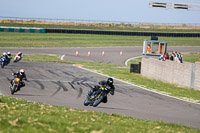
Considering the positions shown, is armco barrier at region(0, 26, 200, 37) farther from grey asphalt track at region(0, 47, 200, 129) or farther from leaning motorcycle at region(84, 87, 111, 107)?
leaning motorcycle at region(84, 87, 111, 107)

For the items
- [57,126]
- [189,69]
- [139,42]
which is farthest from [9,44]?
[57,126]

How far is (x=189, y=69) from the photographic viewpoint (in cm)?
2530

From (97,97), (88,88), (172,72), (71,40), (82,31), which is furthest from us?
(82,31)

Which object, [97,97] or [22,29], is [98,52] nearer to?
[22,29]

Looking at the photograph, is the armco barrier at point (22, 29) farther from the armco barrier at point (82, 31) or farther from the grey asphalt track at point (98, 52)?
the grey asphalt track at point (98, 52)

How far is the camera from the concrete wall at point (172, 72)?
25.2 meters

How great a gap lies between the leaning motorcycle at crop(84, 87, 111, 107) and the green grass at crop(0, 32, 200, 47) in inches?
1649

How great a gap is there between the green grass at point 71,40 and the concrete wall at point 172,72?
104 feet

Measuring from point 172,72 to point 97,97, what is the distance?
1144 centimetres

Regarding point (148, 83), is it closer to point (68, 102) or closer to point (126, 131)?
point (68, 102)

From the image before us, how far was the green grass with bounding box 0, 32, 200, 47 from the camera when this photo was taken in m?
62.0

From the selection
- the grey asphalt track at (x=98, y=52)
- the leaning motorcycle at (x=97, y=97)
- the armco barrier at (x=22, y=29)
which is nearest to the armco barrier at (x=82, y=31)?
the armco barrier at (x=22, y=29)

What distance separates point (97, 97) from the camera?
17344 millimetres

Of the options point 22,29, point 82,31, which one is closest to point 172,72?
point 82,31
